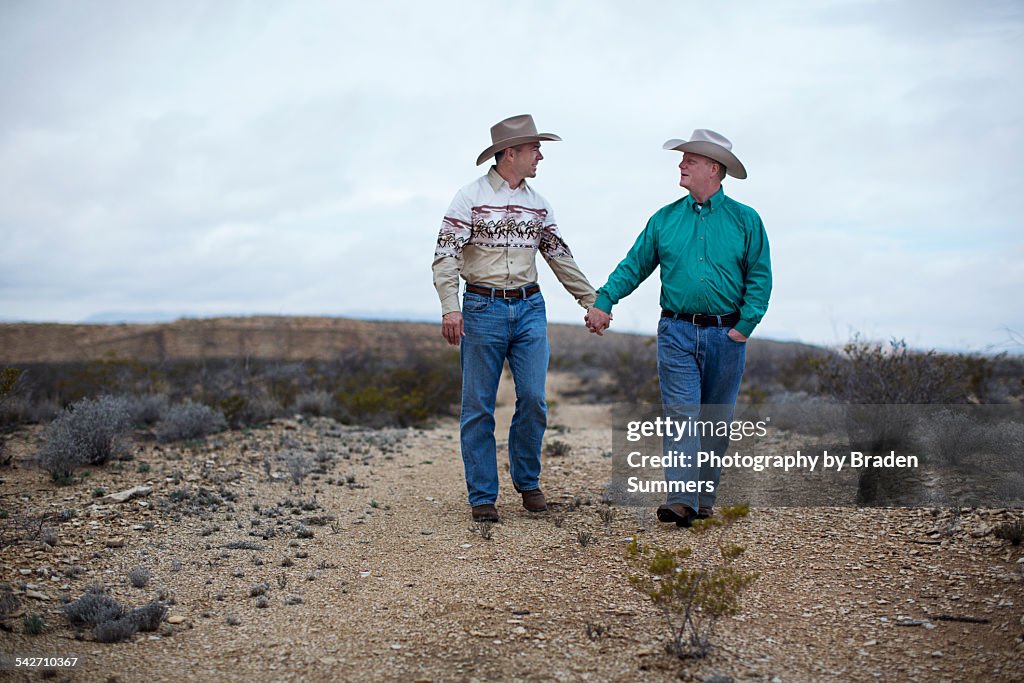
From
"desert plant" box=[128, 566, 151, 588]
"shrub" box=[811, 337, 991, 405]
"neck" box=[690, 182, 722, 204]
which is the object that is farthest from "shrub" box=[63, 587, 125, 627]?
"shrub" box=[811, 337, 991, 405]

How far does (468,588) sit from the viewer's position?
4027 millimetres

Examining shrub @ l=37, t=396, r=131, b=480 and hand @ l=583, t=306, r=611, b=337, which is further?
shrub @ l=37, t=396, r=131, b=480

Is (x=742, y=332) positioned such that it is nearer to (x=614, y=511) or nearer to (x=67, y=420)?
(x=614, y=511)

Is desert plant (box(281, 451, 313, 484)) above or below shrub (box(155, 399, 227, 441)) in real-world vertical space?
below

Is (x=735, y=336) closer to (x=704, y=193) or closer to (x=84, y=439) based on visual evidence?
(x=704, y=193)

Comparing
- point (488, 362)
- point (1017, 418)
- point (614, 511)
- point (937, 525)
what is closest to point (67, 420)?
point (488, 362)

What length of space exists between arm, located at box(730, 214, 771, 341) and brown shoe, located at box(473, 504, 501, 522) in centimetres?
186

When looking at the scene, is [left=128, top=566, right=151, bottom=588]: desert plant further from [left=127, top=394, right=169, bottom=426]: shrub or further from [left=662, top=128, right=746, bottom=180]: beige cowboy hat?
[left=127, top=394, right=169, bottom=426]: shrub

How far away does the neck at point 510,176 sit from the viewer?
16.8 feet

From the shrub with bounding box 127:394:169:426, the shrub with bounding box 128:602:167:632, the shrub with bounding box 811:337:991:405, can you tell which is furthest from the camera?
the shrub with bounding box 127:394:169:426

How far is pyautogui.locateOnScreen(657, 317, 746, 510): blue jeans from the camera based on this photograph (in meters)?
4.76

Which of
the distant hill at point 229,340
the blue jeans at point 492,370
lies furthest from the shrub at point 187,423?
the distant hill at point 229,340

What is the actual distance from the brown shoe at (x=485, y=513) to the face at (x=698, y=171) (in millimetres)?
2320

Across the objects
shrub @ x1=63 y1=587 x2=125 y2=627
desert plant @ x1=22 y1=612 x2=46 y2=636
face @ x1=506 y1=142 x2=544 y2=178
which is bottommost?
desert plant @ x1=22 y1=612 x2=46 y2=636
